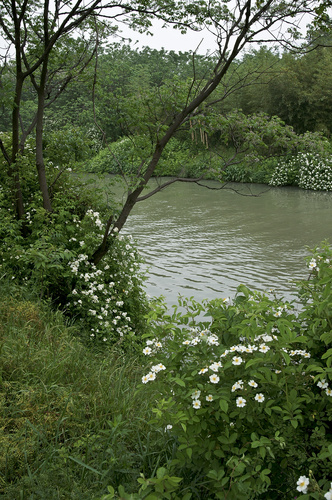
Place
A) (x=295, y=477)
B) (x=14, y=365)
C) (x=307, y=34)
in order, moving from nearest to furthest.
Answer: (x=295, y=477), (x=14, y=365), (x=307, y=34)

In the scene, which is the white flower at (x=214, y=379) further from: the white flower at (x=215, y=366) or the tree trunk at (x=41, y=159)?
the tree trunk at (x=41, y=159)

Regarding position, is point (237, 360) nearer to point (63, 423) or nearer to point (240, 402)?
point (240, 402)

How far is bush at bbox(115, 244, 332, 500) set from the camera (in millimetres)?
1786

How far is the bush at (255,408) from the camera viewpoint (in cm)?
179

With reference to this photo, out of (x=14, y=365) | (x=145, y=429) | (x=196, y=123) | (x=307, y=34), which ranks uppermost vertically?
(x=307, y=34)

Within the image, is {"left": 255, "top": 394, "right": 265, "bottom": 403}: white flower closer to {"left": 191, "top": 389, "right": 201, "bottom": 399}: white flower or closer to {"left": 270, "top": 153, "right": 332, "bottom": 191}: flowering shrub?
{"left": 191, "top": 389, "right": 201, "bottom": 399}: white flower

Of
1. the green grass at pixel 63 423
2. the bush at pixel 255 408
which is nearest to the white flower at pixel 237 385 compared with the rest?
the bush at pixel 255 408

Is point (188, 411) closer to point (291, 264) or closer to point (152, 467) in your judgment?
point (152, 467)

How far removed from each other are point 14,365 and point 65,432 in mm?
688

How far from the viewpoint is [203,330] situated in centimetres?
219

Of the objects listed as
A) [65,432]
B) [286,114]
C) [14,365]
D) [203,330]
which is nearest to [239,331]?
[203,330]

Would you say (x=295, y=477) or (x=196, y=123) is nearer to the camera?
(x=295, y=477)

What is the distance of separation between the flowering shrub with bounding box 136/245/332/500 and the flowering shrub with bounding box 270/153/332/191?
18.7 metres

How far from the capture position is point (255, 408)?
186cm
